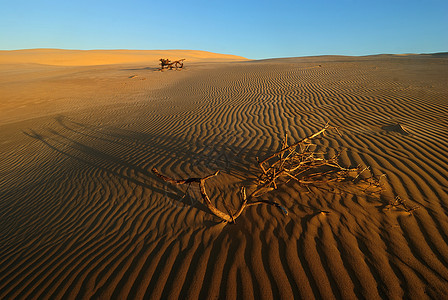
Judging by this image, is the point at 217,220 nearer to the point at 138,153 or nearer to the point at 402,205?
the point at 402,205

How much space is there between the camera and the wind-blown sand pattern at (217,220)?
7.83 feet

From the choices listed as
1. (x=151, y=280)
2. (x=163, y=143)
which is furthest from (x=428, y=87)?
(x=151, y=280)

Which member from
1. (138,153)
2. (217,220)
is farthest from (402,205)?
(138,153)

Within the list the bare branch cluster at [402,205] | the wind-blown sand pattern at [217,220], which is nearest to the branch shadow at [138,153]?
the wind-blown sand pattern at [217,220]

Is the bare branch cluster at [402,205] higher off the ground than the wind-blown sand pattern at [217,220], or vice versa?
the bare branch cluster at [402,205]

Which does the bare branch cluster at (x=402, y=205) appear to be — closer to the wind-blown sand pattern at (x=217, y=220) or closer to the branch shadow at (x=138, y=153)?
the wind-blown sand pattern at (x=217, y=220)

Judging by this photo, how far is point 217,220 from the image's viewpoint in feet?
10.7

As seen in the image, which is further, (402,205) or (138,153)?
(138,153)

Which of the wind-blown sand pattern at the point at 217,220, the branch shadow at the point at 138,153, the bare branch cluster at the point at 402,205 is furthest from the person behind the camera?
the branch shadow at the point at 138,153

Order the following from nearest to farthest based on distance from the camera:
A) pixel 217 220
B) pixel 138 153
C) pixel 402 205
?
pixel 402 205 < pixel 217 220 < pixel 138 153

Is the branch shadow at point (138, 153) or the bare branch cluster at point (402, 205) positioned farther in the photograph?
the branch shadow at point (138, 153)

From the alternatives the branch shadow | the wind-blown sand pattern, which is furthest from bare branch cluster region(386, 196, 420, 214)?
the branch shadow

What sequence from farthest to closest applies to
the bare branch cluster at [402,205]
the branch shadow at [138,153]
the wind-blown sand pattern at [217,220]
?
1. the branch shadow at [138,153]
2. the bare branch cluster at [402,205]
3. the wind-blown sand pattern at [217,220]

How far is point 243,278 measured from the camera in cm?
240
